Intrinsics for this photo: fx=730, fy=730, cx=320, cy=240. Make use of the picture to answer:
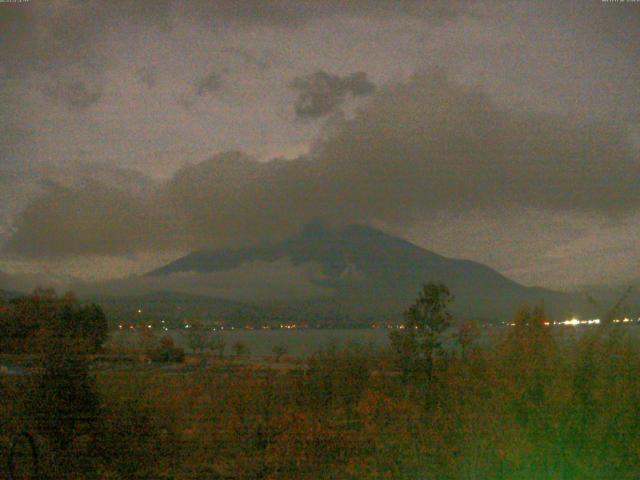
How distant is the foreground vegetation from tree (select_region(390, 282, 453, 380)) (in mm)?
575

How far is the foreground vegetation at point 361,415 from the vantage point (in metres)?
6.40

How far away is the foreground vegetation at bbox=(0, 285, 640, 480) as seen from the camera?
640cm

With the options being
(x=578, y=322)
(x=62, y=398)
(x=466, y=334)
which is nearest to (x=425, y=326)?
(x=466, y=334)

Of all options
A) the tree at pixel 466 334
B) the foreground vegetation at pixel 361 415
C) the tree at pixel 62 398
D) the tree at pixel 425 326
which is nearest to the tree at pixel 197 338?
the foreground vegetation at pixel 361 415

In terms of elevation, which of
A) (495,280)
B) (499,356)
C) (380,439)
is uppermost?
(495,280)

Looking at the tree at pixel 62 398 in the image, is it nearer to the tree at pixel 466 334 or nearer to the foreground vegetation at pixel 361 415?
the foreground vegetation at pixel 361 415

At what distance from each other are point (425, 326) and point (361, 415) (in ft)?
11.5

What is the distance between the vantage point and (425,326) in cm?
1121

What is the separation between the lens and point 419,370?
1005cm

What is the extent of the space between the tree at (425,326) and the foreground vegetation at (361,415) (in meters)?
0.57

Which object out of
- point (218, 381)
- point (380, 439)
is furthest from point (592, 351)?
point (218, 381)

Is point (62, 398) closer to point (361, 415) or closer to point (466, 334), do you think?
point (361, 415)

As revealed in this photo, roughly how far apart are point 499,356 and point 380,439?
1.48 meters

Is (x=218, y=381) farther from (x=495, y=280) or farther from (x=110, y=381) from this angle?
(x=495, y=280)
